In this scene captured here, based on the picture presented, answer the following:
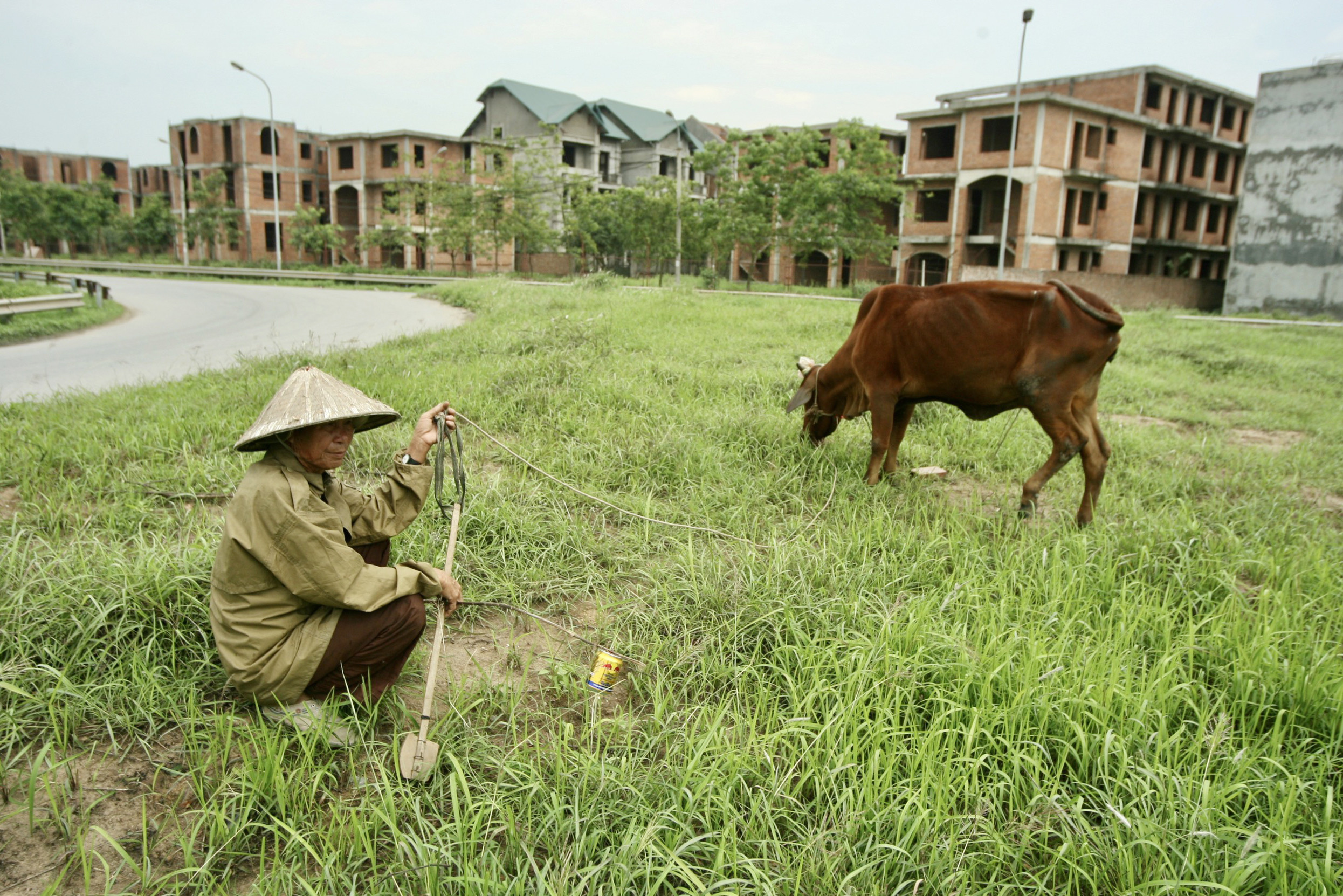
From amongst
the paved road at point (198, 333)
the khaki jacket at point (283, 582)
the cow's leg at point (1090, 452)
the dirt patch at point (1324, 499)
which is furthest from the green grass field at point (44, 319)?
the dirt patch at point (1324, 499)

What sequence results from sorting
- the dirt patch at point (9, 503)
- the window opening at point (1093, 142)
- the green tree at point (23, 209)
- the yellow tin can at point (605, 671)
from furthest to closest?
the green tree at point (23, 209), the window opening at point (1093, 142), the dirt patch at point (9, 503), the yellow tin can at point (605, 671)

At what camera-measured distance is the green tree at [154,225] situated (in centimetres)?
4509

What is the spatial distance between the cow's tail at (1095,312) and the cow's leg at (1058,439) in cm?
55

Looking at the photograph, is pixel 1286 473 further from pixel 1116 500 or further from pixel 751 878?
pixel 751 878

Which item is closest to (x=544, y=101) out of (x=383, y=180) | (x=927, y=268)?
(x=383, y=180)

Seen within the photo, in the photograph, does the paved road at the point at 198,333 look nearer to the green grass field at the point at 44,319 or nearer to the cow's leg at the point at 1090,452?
the green grass field at the point at 44,319

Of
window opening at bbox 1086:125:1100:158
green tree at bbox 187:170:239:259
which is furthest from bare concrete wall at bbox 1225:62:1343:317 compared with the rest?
green tree at bbox 187:170:239:259

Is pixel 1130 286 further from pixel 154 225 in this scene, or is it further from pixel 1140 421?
pixel 154 225

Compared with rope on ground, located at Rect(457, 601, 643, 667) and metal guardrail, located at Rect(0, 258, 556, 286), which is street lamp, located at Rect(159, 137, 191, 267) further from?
rope on ground, located at Rect(457, 601, 643, 667)

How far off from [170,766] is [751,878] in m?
2.08

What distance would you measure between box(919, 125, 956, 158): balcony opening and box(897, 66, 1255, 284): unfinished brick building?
0.05 metres

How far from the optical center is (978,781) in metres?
2.77

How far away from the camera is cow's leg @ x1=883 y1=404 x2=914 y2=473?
6293 mm

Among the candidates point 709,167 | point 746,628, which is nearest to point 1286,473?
point 746,628
